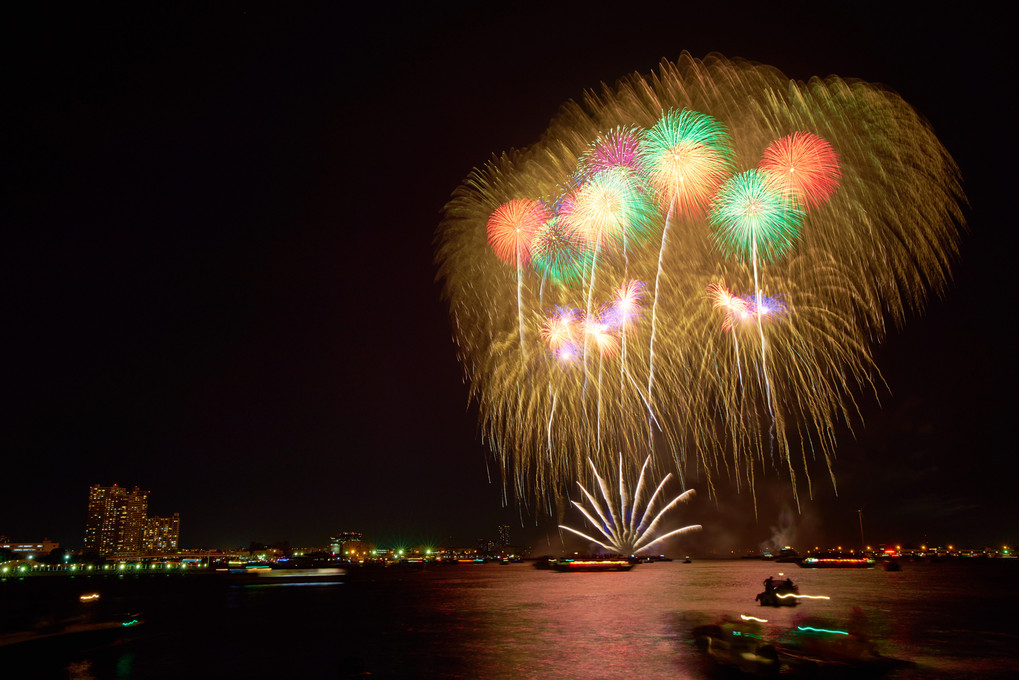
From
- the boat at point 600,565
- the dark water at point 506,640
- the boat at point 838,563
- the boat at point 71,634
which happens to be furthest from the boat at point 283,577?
the boat at point 838,563

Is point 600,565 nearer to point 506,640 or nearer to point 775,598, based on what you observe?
point 775,598

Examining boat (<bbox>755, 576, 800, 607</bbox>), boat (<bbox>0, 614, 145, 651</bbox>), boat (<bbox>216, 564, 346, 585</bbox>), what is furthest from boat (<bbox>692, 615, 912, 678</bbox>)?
boat (<bbox>216, 564, 346, 585</bbox>)

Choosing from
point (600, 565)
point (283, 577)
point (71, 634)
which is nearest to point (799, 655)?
point (71, 634)

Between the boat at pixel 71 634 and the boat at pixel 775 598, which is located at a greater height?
the boat at pixel 71 634

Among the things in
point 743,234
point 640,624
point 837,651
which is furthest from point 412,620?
point 743,234

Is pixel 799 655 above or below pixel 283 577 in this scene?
below

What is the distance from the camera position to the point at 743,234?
2245cm

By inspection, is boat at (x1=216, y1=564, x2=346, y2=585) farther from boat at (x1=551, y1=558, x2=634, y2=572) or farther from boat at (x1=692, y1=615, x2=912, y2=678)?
boat at (x1=692, y1=615, x2=912, y2=678)

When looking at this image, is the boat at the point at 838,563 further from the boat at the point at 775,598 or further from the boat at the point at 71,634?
the boat at the point at 71,634

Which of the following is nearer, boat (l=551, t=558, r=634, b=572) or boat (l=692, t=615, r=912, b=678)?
boat (l=692, t=615, r=912, b=678)

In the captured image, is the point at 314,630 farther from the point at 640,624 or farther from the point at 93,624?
the point at 640,624

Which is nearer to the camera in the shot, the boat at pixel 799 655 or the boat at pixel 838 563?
the boat at pixel 799 655

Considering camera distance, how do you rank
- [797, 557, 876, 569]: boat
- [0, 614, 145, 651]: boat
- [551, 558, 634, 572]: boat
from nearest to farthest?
[0, 614, 145, 651]: boat → [551, 558, 634, 572]: boat → [797, 557, 876, 569]: boat

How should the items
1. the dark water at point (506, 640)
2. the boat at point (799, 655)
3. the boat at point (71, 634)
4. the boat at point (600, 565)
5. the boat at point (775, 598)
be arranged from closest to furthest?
the boat at point (799, 655) < the dark water at point (506, 640) < the boat at point (71, 634) < the boat at point (775, 598) < the boat at point (600, 565)
